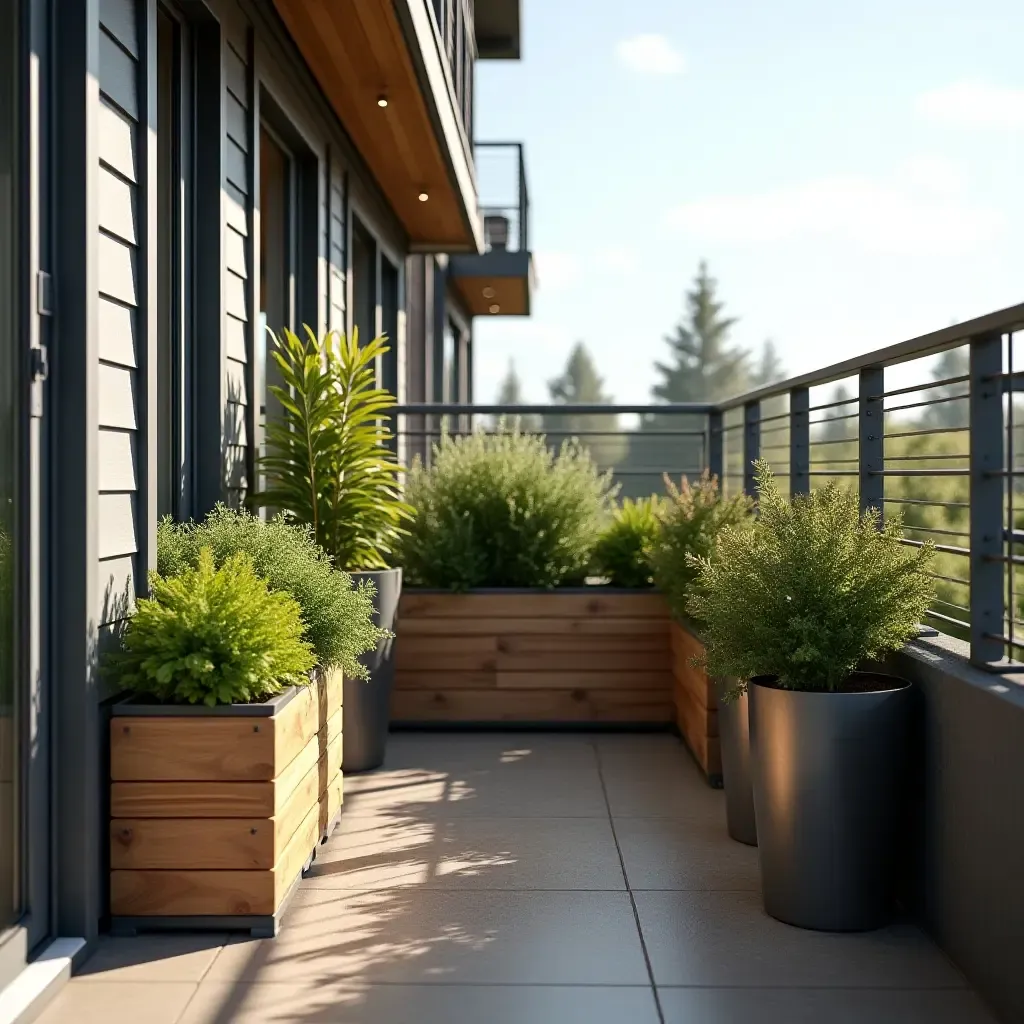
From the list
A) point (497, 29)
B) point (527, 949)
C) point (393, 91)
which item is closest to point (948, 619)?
point (527, 949)

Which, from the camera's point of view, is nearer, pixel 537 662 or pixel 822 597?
pixel 822 597

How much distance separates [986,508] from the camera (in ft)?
9.78

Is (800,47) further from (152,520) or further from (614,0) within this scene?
(152,520)

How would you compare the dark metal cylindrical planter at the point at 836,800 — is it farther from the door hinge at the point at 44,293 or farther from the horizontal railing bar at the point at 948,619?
the door hinge at the point at 44,293

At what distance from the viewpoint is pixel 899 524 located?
11.1ft

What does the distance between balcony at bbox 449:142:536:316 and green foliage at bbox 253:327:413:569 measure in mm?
8363

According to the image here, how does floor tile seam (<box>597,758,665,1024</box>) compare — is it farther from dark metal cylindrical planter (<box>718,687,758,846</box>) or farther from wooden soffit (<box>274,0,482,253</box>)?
wooden soffit (<box>274,0,482,253</box>)

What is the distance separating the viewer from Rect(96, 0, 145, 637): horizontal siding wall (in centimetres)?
312

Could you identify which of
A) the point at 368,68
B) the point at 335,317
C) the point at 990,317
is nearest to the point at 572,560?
the point at 335,317

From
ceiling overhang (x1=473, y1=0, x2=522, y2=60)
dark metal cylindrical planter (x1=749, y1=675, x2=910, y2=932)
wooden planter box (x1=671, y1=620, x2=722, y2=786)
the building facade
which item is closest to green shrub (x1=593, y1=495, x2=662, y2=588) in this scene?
wooden planter box (x1=671, y1=620, x2=722, y2=786)

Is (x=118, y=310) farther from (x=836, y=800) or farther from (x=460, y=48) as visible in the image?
(x=460, y=48)

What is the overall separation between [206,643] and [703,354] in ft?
191

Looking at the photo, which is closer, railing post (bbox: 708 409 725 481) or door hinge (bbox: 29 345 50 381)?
door hinge (bbox: 29 345 50 381)

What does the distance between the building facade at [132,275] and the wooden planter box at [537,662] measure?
1437mm
